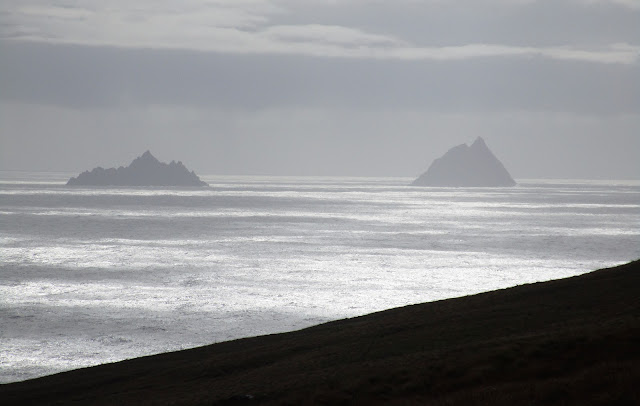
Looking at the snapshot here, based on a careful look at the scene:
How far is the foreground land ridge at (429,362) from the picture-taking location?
79.4 ft

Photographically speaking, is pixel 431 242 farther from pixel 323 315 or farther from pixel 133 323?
pixel 133 323

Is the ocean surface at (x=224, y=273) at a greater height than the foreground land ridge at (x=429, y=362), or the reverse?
the foreground land ridge at (x=429, y=362)

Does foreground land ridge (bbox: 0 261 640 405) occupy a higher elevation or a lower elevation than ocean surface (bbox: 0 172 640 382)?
higher

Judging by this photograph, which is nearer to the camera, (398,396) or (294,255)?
(398,396)

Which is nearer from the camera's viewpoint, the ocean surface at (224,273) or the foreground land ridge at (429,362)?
the foreground land ridge at (429,362)

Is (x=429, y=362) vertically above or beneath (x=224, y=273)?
above

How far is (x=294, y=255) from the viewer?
346 feet

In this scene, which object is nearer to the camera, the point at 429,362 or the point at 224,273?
the point at 429,362

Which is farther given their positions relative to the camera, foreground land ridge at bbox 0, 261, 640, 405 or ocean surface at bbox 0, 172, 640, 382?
ocean surface at bbox 0, 172, 640, 382

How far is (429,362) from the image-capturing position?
28.2m

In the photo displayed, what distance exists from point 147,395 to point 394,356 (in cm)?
1030

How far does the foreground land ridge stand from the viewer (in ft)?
79.4

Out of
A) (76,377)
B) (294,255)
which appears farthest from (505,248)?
(76,377)

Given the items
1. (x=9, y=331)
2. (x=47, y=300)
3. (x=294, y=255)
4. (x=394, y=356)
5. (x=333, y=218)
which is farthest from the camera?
(x=333, y=218)
